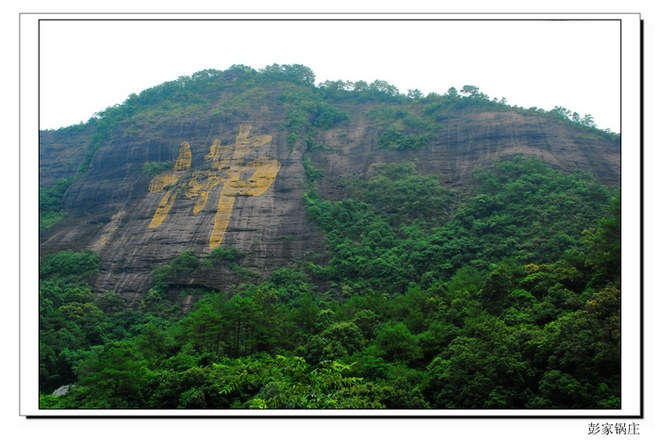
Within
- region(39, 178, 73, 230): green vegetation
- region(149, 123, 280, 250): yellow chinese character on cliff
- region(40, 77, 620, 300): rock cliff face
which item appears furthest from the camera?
region(39, 178, 73, 230): green vegetation

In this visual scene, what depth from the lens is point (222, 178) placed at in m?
31.8

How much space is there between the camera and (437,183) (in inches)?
1231

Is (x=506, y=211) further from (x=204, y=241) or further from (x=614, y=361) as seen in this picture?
(x=614, y=361)

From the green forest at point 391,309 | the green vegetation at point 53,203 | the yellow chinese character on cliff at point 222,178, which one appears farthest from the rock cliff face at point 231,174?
the green forest at point 391,309

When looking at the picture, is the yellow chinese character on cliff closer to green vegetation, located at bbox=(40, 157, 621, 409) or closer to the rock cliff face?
the rock cliff face

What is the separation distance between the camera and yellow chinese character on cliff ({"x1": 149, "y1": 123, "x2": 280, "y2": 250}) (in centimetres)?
3023

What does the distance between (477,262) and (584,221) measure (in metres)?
4.83

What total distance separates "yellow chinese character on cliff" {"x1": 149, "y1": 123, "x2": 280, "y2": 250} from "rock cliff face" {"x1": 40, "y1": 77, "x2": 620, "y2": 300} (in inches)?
2.7

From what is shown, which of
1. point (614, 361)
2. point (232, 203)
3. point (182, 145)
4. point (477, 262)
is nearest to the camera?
point (614, 361)

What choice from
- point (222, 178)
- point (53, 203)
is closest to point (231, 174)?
point (222, 178)

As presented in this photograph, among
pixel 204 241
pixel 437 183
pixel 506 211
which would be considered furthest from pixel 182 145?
pixel 506 211

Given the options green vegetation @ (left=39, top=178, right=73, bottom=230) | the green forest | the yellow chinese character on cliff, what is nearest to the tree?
the green forest

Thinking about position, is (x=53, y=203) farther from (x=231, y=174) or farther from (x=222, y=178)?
(x=231, y=174)
